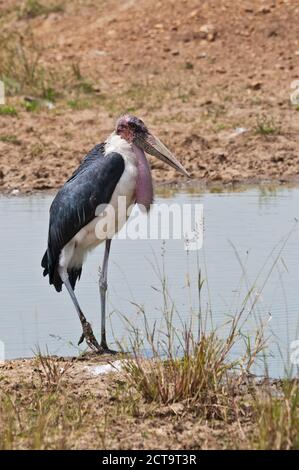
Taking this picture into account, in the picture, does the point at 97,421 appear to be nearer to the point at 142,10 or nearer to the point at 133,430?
the point at 133,430

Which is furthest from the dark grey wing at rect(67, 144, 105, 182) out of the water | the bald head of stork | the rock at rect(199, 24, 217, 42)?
the rock at rect(199, 24, 217, 42)

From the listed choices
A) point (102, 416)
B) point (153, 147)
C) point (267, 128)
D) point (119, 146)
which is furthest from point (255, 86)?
point (102, 416)

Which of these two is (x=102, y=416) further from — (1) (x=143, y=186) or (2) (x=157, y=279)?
(2) (x=157, y=279)

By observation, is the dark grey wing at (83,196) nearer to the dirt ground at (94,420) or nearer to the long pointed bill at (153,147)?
the long pointed bill at (153,147)

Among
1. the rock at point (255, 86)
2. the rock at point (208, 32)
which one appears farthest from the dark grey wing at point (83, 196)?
the rock at point (208, 32)

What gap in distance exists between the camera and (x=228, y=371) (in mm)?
5680

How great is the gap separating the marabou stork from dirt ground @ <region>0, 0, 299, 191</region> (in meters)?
3.93

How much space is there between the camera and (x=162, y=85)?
43.2 ft

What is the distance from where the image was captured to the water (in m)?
6.61

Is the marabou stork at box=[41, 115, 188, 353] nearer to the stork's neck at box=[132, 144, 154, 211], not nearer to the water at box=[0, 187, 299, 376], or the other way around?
the stork's neck at box=[132, 144, 154, 211]

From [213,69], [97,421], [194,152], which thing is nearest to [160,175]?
A: [194,152]

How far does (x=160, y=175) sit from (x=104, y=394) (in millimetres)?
5434

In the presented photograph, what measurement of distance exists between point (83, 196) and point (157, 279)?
3.61ft

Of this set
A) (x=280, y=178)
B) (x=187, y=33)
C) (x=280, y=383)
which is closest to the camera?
(x=280, y=383)
